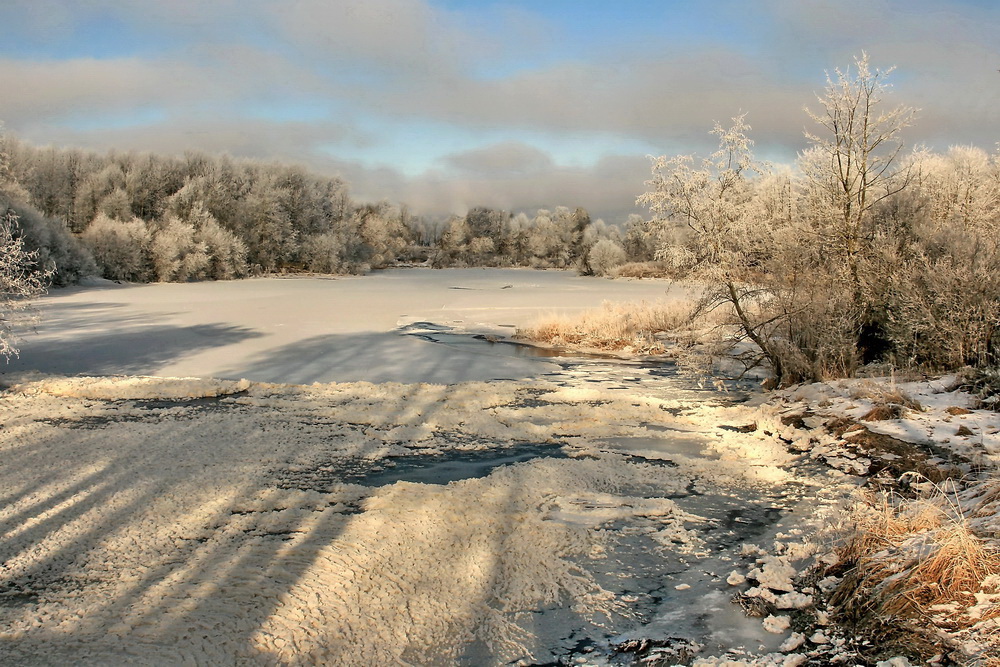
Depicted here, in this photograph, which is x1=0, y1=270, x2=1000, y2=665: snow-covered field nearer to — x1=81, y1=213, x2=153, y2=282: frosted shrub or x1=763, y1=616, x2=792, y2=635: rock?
x1=763, y1=616, x2=792, y2=635: rock

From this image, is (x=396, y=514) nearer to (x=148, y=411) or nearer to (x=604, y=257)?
(x=148, y=411)

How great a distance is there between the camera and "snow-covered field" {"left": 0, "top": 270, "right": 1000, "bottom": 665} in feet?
11.0

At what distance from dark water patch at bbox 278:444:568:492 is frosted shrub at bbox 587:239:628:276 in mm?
45943

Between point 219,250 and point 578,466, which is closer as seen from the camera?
point 578,466

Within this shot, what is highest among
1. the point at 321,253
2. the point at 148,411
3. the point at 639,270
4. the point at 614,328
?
the point at 321,253

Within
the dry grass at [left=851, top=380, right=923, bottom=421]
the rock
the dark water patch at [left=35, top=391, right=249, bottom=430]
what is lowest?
the rock

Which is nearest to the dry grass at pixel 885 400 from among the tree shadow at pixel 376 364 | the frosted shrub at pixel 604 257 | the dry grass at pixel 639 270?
the tree shadow at pixel 376 364

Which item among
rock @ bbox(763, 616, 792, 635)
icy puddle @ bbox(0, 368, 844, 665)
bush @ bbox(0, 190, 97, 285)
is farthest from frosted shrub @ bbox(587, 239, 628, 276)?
rock @ bbox(763, 616, 792, 635)

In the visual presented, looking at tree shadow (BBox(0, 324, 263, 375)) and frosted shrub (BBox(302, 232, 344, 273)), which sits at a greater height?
frosted shrub (BBox(302, 232, 344, 273))

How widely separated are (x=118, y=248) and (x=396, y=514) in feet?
111

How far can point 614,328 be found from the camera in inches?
590

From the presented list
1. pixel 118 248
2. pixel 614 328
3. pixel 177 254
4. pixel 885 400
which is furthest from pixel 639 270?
pixel 885 400

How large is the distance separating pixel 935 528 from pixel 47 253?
2995 centimetres

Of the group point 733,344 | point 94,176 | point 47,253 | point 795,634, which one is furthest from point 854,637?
point 94,176
